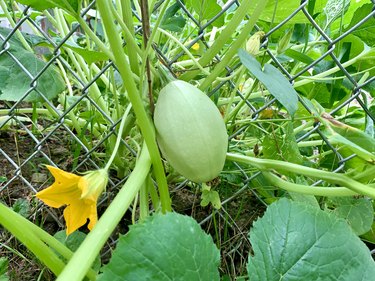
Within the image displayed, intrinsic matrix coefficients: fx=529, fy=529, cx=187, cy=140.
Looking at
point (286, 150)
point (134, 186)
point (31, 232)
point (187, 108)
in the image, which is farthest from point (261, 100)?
point (31, 232)

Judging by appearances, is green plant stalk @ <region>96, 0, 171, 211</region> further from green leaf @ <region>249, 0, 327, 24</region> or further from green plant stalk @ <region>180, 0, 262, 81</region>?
green leaf @ <region>249, 0, 327, 24</region>

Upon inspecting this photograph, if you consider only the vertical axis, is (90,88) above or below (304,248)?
above

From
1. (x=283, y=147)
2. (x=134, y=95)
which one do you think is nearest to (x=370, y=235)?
(x=283, y=147)

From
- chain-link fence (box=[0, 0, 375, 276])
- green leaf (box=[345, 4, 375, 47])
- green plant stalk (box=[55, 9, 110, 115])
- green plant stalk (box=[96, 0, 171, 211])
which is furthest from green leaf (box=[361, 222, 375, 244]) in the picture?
green plant stalk (box=[55, 9, 110, 115])

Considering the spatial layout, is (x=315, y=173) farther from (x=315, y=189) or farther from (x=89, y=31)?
(x=89, y=31)

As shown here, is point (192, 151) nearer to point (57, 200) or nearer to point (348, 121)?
point (57, 200)
